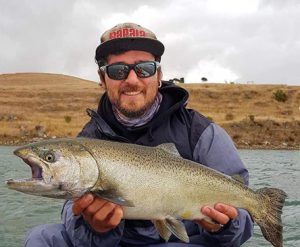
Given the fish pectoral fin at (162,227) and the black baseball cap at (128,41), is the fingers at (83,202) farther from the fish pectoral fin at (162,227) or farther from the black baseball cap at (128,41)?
the black baseball cap at (128,41)

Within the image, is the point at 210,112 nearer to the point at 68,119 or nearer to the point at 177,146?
the point at 68,119

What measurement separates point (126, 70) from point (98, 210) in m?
1.25

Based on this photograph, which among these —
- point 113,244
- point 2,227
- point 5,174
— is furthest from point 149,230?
point 5,174

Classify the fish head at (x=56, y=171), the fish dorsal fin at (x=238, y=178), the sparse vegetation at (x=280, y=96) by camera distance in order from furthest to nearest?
the sparse vegetation at (x=280, y=96), the fish dorsal fin at (x=238, y=178), the fish head at (x=56, y=171)

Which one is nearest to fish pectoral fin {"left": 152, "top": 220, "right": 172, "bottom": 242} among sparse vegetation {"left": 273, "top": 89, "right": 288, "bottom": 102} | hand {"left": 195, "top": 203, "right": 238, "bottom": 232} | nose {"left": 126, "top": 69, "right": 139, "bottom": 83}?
hand {"left": 195, "top": 203, "right": 238, "bottom": 232}

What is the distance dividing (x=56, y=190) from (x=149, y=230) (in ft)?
3.89

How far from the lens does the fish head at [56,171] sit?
327 centimetres

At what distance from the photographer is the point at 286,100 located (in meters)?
62.4

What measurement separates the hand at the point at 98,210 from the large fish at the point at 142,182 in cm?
6

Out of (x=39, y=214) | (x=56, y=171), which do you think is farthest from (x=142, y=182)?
(x=39, y=214)

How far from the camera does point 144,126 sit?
14.5 ft

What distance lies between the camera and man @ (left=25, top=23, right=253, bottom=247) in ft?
13.9

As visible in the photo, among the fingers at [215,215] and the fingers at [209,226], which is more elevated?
the fingers at [215,215]

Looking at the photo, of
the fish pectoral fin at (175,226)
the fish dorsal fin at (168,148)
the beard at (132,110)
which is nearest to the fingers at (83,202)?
the fish pectoral fin at (175,226)
